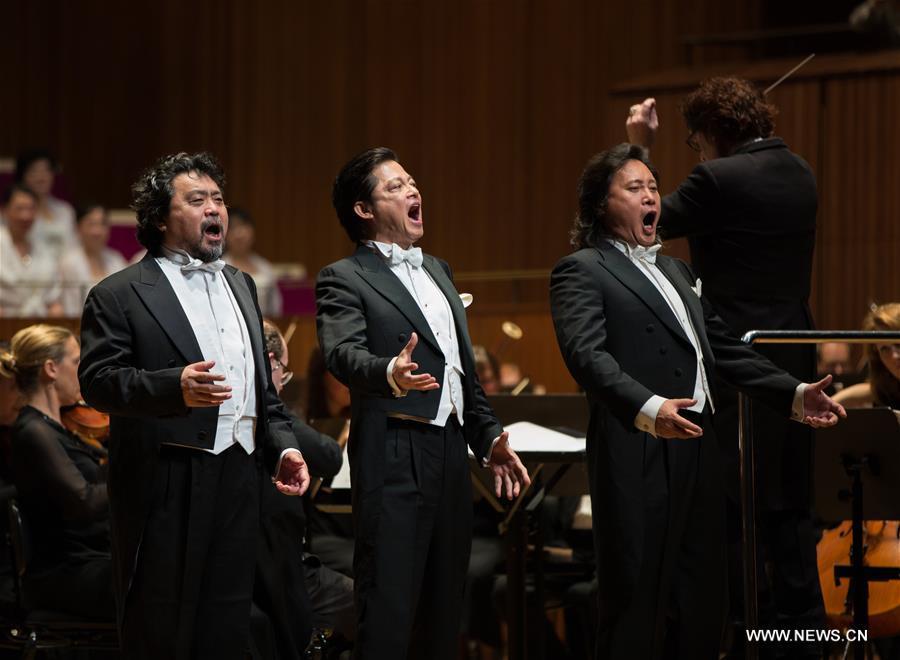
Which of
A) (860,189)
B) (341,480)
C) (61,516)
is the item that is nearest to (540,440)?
(341,480)

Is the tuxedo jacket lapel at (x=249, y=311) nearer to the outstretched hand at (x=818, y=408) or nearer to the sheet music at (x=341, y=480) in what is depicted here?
the sheet music at (x=341, y=480)

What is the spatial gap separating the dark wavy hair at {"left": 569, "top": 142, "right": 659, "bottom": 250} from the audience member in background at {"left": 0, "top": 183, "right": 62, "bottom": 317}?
5110 millimetres

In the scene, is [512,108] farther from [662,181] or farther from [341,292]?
[341,292]

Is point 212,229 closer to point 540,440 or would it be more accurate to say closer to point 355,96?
point 540,440

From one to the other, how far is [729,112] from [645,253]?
0.71 meters

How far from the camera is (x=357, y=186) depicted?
3449 mm

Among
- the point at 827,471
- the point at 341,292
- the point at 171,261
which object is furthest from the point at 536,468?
the point at 171,261

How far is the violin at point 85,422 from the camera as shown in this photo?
4.53 m

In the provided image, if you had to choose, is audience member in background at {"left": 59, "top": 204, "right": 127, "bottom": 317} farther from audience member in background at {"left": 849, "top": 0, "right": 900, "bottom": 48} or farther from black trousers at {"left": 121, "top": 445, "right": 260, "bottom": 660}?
black trousers at {"left": 121, "top": 445, "right": 260, "bottom": 660}

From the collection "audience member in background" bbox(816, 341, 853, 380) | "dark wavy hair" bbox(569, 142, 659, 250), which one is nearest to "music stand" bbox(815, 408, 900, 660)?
"dark wavy hair" bbox(569, 142, 659, 250)

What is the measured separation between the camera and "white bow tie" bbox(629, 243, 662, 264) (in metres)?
3.46

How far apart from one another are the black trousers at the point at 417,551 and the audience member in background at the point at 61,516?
1.11m

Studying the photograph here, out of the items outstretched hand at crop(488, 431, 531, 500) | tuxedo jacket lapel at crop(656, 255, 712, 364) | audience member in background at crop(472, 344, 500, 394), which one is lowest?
audience member in background at crop(472, 344, 500, 394)

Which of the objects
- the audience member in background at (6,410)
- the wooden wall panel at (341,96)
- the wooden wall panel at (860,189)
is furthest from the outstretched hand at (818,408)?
the wooden wall panel at (341,96)
